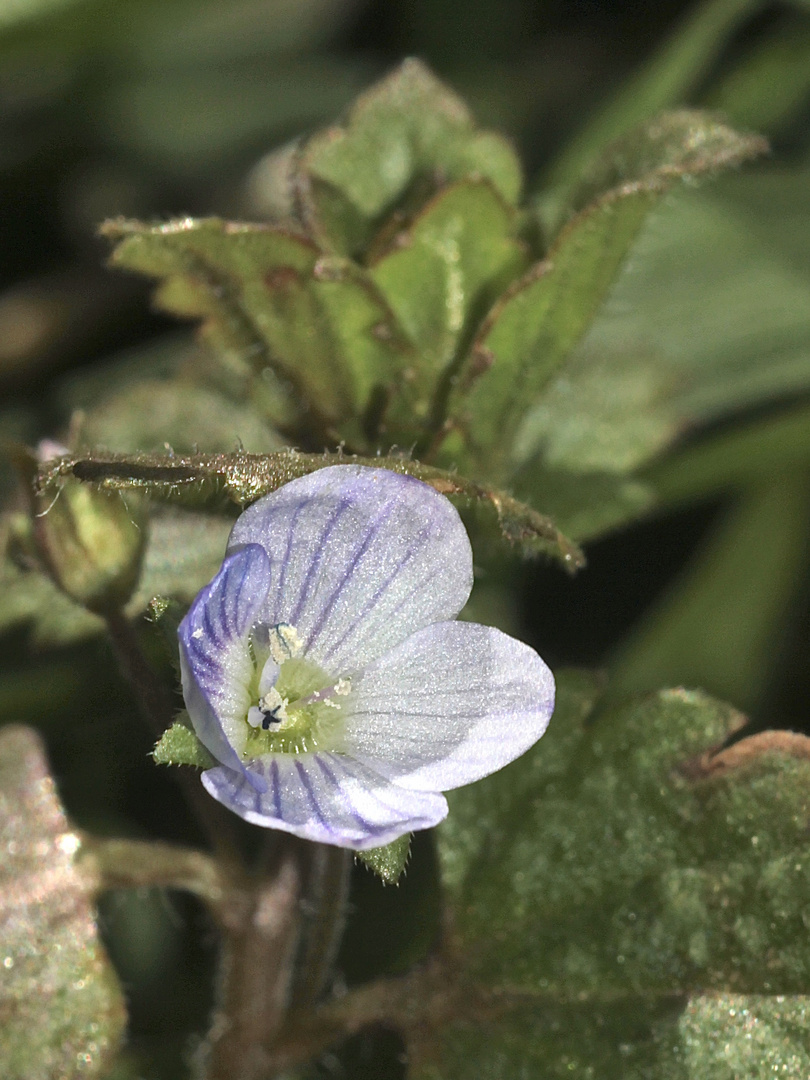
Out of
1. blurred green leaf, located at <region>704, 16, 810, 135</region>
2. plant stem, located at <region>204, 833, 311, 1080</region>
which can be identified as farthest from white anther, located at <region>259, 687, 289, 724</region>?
blurred green leaf, located at <region>704, 16, 810, 135</region>

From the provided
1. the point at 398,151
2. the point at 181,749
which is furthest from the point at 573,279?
the point at 181,749

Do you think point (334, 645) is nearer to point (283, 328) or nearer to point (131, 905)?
point (283, 328)

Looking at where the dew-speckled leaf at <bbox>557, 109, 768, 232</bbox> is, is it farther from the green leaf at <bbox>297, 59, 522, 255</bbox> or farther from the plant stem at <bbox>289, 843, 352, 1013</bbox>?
the plant stem at <bbox>289, 843, 352, 1013</bbox>

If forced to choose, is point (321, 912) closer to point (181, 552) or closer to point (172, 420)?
point (181, 552)

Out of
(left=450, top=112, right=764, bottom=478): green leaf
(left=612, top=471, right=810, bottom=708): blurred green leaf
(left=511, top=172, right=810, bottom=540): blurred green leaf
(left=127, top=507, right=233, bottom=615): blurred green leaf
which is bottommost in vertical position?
(left=612, top=471, right=810, bottom=708): blurred green leaf

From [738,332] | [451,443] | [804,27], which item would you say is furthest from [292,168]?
[804,27]

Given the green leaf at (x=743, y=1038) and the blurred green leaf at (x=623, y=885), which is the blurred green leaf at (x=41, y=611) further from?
the green leaf at (x=743, y=1038)
